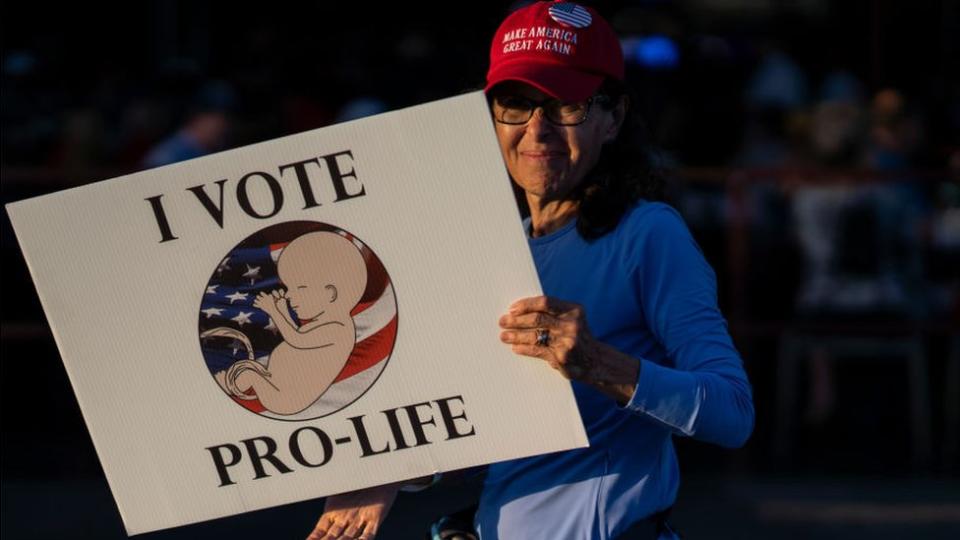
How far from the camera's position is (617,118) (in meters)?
2.84

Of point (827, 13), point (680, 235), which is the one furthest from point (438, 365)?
point (827, 13)

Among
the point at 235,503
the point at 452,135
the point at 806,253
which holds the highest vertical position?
the point at 452,135

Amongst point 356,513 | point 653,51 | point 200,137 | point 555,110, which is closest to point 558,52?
point 555,110

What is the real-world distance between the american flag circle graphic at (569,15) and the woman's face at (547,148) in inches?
5.0

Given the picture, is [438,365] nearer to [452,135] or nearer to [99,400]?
[452,135]

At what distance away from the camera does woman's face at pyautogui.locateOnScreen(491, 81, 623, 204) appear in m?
2.71

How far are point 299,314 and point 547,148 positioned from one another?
0.49 metres

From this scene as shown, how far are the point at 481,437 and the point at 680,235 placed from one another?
1.49 feet

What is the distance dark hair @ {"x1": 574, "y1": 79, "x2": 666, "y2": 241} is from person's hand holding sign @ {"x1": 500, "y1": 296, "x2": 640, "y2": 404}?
0.31m

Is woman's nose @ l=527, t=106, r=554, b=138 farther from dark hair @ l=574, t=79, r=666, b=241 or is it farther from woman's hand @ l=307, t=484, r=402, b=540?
woman's hand @ l=307, t=484, r=402, b=540

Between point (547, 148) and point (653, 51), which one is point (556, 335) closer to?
point (547, 148)

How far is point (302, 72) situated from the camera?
10.9 meters

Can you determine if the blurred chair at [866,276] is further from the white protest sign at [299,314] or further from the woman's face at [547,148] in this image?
the white protest sign at [299,314]

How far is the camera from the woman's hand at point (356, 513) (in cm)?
269
